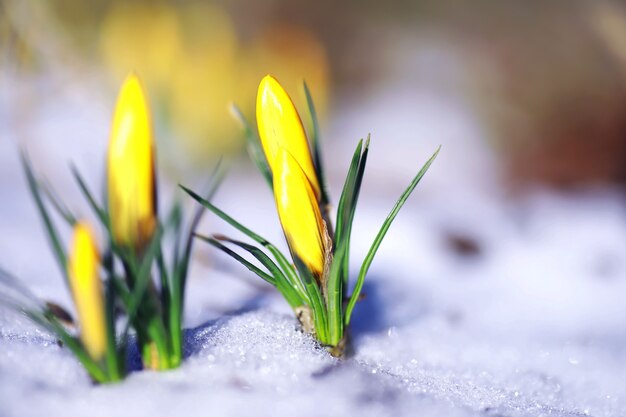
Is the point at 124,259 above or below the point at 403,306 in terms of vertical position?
above

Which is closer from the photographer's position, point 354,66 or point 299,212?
point 299,212

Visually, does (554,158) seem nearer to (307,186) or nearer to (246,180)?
(246,180)

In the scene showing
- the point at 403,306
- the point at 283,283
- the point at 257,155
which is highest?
the point at 257,155

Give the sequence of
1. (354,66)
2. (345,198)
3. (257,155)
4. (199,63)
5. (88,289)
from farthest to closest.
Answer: (354,66), (199,63), (257,155), (345,198), (88,289)

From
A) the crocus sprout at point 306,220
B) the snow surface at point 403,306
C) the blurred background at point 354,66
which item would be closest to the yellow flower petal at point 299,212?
the crocus sprout at point 306,220

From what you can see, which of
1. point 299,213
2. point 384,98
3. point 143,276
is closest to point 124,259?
point 143,276

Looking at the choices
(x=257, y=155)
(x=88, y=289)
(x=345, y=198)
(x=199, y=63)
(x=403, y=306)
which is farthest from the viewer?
(x=199, y=63)

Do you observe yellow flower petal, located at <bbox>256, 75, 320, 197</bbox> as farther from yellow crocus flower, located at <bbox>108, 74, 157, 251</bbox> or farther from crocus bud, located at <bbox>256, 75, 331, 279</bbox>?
yellow crocus flower, located at <bbox>108, 74, 157, 251</bbox>

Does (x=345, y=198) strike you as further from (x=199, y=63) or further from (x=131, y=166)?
(x=199, y=63)

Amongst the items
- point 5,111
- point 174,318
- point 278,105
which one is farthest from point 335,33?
point 174,318
